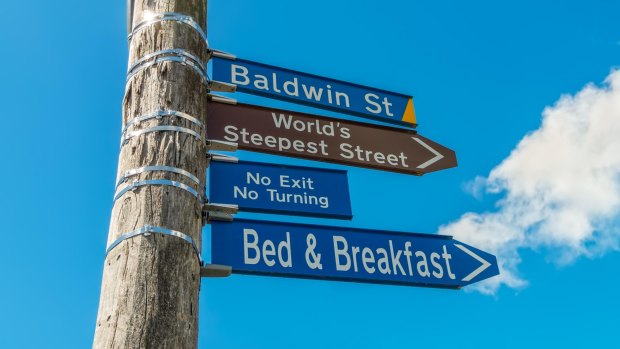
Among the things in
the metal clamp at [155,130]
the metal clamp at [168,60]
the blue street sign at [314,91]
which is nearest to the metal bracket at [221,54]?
the blue street sign at [314,91]

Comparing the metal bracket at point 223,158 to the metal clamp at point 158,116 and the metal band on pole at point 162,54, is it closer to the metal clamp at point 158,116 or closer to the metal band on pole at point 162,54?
the metal clamp at point 158,116

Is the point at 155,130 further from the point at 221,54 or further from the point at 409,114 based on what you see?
the point at 409,114

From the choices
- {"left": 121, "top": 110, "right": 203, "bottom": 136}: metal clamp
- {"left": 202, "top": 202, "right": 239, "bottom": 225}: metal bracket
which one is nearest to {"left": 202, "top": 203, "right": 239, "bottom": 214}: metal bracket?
{"left": 202, "top": 202, "right": 239, "bottom": 225}: metal bracket

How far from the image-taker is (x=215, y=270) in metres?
3.02

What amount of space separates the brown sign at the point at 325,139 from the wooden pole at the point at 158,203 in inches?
13.7

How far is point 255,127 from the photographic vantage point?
3885 millimetres

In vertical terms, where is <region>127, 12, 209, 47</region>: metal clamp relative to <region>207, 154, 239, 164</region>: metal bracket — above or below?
above

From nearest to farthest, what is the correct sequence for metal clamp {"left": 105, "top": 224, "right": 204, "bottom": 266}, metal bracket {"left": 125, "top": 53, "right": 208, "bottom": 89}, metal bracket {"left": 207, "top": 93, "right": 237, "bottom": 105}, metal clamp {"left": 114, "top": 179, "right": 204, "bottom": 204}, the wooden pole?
1. the wooden pole
2. metal clamp {"left": 105, "top": 224, "right": 204, "bottom": 266}
3. metal clamp {"left": 114, "top": 179, "right": 204, "bottom": 204}
4. metal bracket {"left": 125, "top": 53, "right": 208, "bottom": 89}
5. metal bracket {"left": 207, "top": 93, "right": 237, "bottom": 105}

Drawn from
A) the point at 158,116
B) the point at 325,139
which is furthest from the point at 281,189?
the point at 158,116

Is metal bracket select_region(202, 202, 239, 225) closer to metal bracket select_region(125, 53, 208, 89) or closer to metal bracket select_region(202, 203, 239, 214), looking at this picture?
metal bracket select_region(202, 203, 239, 214)

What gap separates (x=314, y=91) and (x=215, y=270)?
5.72 ft

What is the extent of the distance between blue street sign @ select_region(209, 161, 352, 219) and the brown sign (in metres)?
0.19

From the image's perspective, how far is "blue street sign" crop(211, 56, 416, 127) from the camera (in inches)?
158

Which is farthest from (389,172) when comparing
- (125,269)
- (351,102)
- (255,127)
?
(125,269)
